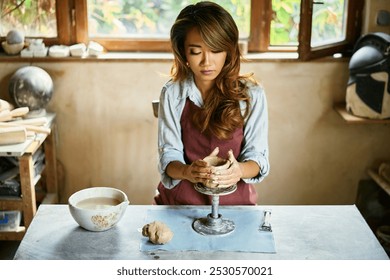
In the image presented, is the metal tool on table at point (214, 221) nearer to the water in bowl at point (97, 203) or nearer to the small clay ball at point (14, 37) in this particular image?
the water in bowl at point (97, 203)

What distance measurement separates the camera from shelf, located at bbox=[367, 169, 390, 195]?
3.13 metres

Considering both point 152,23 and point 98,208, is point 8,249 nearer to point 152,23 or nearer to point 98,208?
point 152,23

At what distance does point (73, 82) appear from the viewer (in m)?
3.29

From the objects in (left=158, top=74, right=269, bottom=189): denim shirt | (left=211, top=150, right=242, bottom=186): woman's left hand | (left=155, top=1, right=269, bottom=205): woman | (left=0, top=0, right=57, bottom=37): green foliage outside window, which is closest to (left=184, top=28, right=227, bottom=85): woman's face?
(left=155, top=1, right=269, bottom=205): woman

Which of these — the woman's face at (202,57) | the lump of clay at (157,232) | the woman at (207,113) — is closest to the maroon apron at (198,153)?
the woman at (207,113)

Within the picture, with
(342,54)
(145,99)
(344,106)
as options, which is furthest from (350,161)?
(145,99)

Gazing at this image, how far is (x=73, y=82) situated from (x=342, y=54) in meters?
1.60

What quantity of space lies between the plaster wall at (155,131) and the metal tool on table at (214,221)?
1543 mm

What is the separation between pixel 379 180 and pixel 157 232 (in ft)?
6.27

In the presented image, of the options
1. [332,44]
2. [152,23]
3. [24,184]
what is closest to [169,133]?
[24,184]

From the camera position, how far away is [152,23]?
3.33 meters

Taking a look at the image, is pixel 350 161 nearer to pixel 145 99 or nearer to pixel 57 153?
pixel 145 99

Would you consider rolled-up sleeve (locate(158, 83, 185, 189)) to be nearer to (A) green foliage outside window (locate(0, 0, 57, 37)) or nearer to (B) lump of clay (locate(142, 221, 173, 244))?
(B) lump of clay (locate(142, 221, 173, 244))

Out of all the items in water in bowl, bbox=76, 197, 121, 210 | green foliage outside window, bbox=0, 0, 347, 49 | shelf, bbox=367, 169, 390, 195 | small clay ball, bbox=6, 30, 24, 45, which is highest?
green foliage outside window, bbox=0, 0, 347, 49
